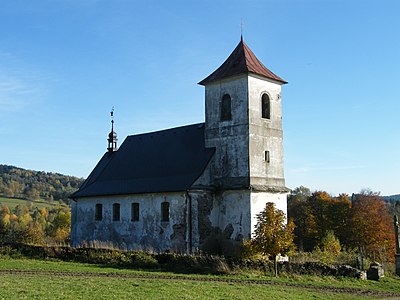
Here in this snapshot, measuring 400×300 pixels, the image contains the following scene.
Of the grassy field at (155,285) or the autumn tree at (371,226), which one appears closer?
the grassy field at (155,285)

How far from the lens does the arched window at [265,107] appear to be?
31.5 m

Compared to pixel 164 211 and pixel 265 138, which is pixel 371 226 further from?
pixel 164 211

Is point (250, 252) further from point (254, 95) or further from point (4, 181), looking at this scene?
point (4, 181)

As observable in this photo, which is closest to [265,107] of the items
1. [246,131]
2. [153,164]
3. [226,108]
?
[226,108]

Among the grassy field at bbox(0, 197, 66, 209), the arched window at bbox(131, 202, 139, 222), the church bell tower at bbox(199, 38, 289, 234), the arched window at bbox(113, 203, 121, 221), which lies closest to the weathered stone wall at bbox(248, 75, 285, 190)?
the church bell tower at bbox(199, 38, 289, 234)

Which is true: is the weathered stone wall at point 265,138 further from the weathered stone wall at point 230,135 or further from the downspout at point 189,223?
the downspout at point 189,223

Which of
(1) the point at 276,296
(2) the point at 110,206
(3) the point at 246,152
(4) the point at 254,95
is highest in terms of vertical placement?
(4) the point at 254,95

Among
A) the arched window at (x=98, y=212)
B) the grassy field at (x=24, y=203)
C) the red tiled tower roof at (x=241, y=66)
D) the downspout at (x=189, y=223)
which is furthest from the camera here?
the grassy field at (x=24, y=203)

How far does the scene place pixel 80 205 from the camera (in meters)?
38.1

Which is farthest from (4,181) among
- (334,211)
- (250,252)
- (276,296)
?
(276,296)

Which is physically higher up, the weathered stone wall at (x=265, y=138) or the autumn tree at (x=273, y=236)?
the weathered stone wall at (x=265, y=138)

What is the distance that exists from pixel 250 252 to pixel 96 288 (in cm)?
1020

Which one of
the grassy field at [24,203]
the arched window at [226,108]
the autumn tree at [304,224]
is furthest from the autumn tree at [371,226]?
the grassy field at [24,203]

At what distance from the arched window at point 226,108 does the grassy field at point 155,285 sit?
480 inches
